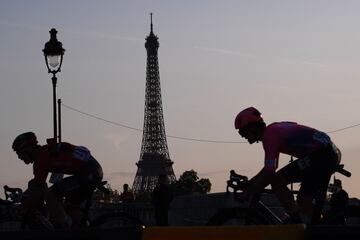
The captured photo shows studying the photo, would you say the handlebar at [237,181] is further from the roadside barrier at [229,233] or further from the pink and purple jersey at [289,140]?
the roadside barrier at [229,233]

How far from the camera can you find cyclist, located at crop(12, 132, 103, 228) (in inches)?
378

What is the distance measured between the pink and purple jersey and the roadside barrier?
203 cm

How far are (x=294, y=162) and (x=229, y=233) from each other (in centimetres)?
247

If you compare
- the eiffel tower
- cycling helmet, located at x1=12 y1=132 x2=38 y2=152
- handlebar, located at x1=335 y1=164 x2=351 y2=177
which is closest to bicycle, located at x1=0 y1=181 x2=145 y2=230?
cycling helmet, located at x1=12 y1=132 x2=38 y2=152

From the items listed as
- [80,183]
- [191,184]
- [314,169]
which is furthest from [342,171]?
[191,184]

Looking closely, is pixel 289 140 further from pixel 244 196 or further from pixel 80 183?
pixel 80 183

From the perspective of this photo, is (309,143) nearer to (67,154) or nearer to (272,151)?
(272,151)

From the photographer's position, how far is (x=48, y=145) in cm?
975

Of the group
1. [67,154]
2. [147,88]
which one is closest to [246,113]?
[67,154]

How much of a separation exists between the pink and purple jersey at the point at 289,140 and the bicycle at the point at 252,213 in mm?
374

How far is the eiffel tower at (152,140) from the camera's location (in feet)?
383

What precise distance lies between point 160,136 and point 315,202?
368 ft

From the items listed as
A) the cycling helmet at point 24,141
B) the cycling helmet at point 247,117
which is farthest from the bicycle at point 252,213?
the cycling helmet at point 24,141

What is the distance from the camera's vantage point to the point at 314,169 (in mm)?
8797
